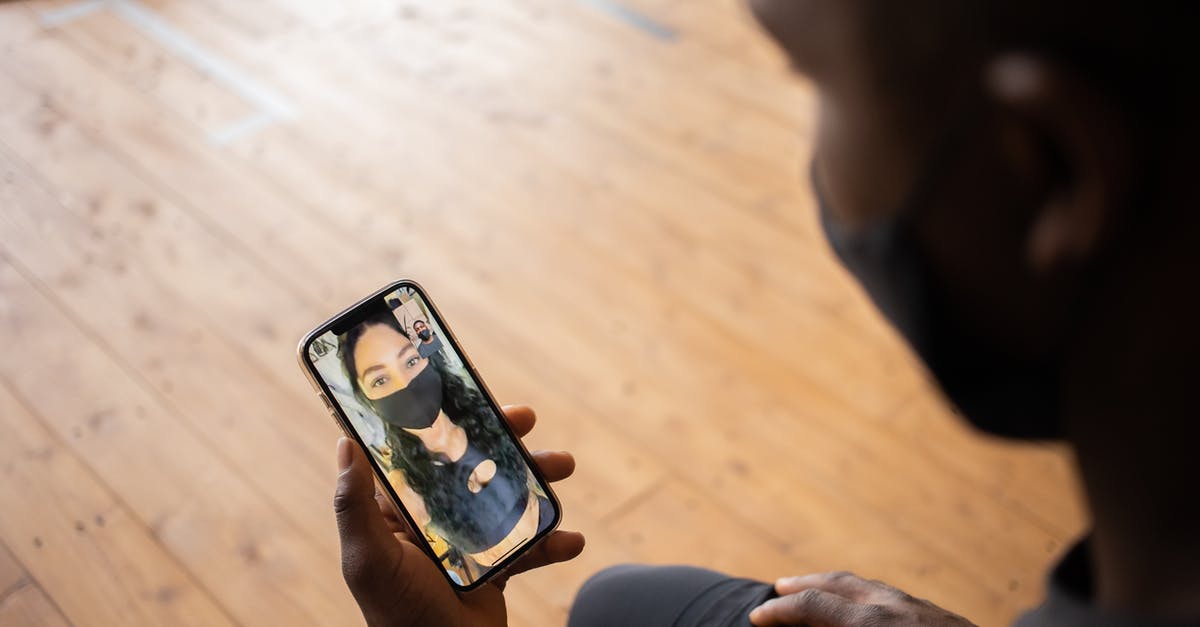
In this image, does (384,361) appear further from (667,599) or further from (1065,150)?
(1065,150)

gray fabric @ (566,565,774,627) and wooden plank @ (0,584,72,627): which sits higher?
gray fabric @ (566,565,774,627)

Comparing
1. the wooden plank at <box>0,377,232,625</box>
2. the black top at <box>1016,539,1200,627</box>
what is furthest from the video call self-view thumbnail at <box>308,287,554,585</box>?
the wooden plank at <box>0,377,232,625</box>

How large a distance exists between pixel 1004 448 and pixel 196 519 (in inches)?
45.6

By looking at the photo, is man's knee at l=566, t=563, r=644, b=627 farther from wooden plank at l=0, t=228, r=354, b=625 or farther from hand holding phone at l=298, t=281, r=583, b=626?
wooden plank at l=0, t=228, r=354, b=625

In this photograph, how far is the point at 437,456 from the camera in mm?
970

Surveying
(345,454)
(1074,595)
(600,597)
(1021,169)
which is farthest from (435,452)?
(1021,169)

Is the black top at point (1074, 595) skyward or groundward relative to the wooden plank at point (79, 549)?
skyward

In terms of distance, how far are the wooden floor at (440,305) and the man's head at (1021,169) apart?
109cm

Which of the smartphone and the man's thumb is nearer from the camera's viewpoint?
the man's thumb

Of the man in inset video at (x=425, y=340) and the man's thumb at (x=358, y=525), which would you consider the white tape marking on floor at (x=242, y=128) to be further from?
the man's thumb at (x=358, y=525)

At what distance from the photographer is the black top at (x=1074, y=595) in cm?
56

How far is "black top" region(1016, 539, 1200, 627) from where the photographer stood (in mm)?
562

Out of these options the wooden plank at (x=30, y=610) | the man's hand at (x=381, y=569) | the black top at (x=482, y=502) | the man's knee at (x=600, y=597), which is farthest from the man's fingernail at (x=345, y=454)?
the wooden plank at (x=30, y=610)

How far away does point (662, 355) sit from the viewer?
1782mm
